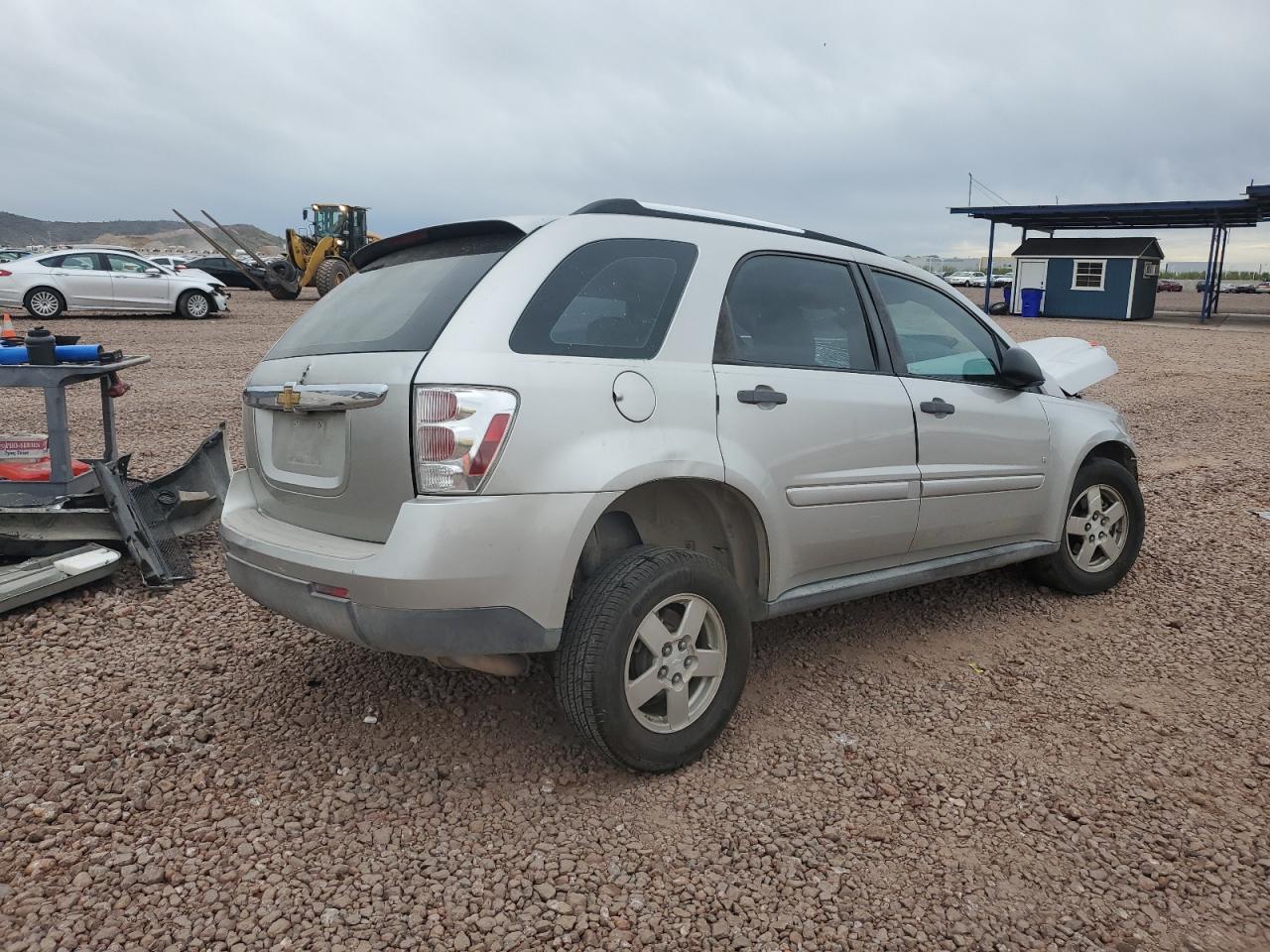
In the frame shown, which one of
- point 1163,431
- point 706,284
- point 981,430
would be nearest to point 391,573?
point 706,284

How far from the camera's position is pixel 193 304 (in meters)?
21.3

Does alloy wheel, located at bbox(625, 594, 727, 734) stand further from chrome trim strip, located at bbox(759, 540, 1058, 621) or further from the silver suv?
chrome trim strip, located at bbox(759, 540, 1058, 621)

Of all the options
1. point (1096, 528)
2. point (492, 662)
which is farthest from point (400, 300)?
point (1096, 528)

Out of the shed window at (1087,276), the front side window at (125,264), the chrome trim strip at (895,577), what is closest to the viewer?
the chrome trim strip at (895,577)

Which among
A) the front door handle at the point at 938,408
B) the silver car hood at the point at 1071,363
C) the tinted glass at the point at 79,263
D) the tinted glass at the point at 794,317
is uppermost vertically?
the tinted glass at the point at 79,263

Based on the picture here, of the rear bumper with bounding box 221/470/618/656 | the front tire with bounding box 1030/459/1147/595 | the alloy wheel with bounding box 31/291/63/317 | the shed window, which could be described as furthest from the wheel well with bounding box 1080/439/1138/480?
the shed window

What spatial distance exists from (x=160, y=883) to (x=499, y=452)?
145cm

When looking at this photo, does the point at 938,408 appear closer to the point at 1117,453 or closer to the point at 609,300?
the point at 609,300

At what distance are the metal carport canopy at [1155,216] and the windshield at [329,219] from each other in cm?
2088

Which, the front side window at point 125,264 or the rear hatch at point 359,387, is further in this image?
the front side window at point 125,264

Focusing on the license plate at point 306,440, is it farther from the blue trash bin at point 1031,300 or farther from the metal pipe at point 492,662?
the blue trash bin at point 1031,300

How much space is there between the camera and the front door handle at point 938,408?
3.86 metres

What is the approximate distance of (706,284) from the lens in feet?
10.7

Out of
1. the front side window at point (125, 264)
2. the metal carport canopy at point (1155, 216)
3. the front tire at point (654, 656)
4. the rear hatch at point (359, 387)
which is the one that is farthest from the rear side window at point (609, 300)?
the metal carport canopy at point (1155, 216)
